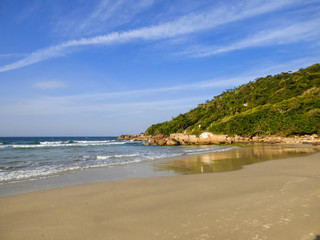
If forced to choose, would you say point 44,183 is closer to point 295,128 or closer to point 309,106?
point 295,128

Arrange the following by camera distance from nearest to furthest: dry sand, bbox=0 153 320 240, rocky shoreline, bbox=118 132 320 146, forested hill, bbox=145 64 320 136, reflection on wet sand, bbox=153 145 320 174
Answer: dry sand, bbox=0 153 320 240
reflection on wet sand, bbox=153 145 320 174
rocky shoreline, bbox=118 132 320 146
forested hill, bbox=145 64 320 136

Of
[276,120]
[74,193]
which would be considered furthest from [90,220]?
[276,120]

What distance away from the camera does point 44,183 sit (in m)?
9.62

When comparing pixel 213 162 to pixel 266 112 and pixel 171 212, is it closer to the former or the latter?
pixel 171 212

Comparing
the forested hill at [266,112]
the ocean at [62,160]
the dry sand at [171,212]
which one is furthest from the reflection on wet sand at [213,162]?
the forested hill at [266,112]

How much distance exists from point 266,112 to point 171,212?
5429cm

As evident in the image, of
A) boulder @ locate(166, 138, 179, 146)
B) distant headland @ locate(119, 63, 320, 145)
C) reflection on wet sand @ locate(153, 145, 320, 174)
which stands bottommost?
boulder @ locate(166, 138, 179, 146)

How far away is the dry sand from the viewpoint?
4289mm

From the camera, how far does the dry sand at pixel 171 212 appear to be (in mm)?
4289

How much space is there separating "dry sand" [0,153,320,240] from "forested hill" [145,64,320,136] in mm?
40823

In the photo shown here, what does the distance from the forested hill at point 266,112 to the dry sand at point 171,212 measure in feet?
134

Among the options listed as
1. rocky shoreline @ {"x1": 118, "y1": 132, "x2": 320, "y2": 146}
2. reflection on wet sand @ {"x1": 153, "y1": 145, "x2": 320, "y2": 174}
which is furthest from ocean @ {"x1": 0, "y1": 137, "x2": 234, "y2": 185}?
rocky shoreline @ {"x1": 118, "y1": 132, "x2": 320, "y2": 146}

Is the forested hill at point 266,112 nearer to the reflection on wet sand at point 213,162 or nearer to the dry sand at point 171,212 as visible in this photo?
the reflection on wet sand at point 213,162

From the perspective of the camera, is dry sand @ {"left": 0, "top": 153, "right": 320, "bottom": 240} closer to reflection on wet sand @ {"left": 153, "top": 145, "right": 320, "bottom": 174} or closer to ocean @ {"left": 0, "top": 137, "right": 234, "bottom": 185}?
reflection on wet sand @ {"left": 153, "top": 145, "right": 320, "bottom": 174}
